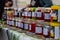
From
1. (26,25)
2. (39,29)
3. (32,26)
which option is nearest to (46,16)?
(39,29)

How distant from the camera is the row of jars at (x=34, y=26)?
1.93 m

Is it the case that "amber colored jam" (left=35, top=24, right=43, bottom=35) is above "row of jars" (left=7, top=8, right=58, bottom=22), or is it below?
below

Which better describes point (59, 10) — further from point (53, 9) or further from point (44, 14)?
point (44, 14)

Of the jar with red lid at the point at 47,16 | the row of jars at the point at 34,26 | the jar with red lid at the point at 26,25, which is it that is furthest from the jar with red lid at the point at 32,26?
the jar with red lid at the point at 47,16

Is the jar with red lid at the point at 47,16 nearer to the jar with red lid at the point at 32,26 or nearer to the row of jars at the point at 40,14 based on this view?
the row of jars at the point at 40,14

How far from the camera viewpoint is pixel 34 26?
2277 millimetres

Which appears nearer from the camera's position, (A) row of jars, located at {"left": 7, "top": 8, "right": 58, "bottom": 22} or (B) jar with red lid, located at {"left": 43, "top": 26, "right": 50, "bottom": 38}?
(A) row of jars, located at {"left": 7, "top": 8, "right": 58, "bottom": 22}

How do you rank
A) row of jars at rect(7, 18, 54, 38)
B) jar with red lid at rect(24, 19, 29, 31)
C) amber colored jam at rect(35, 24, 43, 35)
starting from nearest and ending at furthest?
row of jars at rect(7, 18, 54, 38) → amber colored jam at rect(35, 24, 43, 35) → jar with red lid at rect(24, 19, 29, 31)

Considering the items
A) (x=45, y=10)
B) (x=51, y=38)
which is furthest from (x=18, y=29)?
(x=51, y=38)

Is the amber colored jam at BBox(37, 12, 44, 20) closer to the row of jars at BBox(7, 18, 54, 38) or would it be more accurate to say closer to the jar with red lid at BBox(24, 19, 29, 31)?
the row of jars at BBox(7, 18, 54, 38)

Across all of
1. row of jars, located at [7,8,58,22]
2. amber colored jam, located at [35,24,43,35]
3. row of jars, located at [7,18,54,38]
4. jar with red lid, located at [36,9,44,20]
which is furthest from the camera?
jar with red lid, located at [36,9,44,20]

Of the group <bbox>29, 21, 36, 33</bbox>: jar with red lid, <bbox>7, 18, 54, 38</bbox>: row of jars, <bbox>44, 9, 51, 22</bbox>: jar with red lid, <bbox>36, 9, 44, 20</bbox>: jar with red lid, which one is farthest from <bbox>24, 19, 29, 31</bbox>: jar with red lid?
<bbox>44, 9, 51, 22</bbox>: jar with red lid

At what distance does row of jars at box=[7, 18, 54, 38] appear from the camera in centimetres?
193

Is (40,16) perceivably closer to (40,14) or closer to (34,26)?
(40,14)
